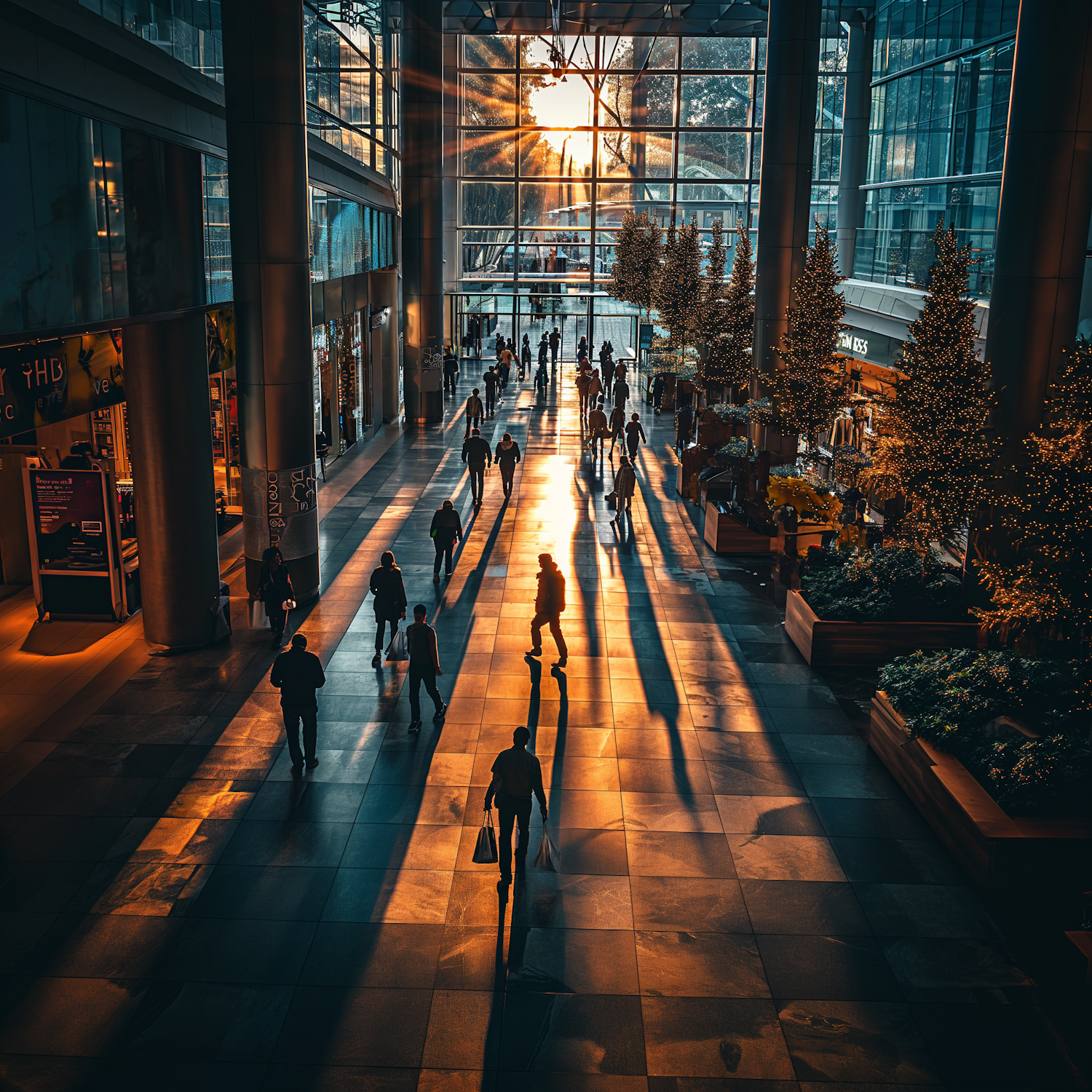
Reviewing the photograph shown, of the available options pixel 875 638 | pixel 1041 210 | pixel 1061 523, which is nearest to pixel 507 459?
pixel 875 638

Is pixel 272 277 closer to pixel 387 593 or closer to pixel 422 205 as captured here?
pixel 387 593

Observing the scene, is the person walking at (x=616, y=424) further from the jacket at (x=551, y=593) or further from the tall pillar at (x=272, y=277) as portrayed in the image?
the jacket at (x=551, y=593)

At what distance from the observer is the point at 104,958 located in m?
7.86

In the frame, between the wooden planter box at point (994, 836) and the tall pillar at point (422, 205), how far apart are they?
90.0 ft

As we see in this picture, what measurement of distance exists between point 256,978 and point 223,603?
7.97m

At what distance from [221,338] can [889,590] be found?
1099 centimetres

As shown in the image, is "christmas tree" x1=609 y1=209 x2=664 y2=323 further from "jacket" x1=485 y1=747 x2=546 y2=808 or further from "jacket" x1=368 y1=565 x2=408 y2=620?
"jacket" x1=485 y1=747 x2=546 y2=808

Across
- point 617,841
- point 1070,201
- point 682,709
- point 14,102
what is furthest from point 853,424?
point 14,102

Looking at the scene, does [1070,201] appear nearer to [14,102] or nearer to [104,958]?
[14,102]

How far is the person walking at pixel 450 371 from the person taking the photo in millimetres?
40688

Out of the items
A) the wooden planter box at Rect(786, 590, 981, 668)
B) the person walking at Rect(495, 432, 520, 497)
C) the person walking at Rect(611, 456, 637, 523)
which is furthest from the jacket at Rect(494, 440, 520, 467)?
the wooden planter box at Rect(786, 590, 981, 668)

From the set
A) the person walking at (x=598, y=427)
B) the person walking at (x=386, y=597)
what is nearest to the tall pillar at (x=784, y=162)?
the person walking at (x=598, y=427)

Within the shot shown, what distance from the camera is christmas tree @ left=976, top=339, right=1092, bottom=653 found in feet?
30.7

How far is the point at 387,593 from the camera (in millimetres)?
13672
